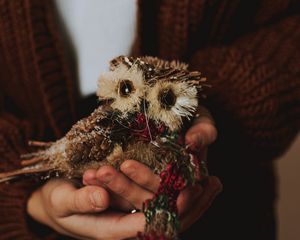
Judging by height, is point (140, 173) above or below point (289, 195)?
above

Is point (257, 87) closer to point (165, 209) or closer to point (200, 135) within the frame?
point (200, 135)

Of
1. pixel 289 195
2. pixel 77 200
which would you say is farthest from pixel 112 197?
pixel 289 195

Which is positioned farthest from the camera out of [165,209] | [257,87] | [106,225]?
[257,87]

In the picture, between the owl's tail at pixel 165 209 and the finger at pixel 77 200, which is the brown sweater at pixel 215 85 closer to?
the finger at pixel 77 200

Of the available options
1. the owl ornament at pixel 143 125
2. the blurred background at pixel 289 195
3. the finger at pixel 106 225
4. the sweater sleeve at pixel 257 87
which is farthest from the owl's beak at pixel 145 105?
the blurred background at pixel 289 195

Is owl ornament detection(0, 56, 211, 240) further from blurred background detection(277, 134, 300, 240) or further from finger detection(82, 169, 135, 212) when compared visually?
blurred background detection(277, 134, 300, 240)

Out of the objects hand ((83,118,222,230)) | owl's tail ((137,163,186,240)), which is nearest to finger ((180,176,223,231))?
hand ((83,118,222,230))

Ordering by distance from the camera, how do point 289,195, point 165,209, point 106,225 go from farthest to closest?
point 289,195, point 106,225, point 165,209

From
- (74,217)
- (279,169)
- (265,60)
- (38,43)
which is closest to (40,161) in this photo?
(74,217)
